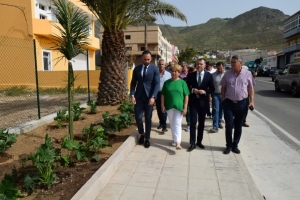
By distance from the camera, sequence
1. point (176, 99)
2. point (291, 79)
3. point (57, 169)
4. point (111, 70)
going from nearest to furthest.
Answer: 1. point (57, 169)
2. point (176, 99)
3. point (111, 70)
4. point (291, 79)

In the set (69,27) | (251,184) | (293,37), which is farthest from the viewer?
(293,37)

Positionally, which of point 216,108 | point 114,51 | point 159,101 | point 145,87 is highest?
point 114,51

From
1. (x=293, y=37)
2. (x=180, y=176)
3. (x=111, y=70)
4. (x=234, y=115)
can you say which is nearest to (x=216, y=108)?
(x=234, y=115)

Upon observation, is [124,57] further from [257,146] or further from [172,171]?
[172,171]

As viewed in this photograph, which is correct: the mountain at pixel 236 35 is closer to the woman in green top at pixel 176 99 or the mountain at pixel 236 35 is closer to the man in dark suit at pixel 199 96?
the man in dark suit at pixel 199 96

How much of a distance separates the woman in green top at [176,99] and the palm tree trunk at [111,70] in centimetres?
452

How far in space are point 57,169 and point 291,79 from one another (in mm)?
14080

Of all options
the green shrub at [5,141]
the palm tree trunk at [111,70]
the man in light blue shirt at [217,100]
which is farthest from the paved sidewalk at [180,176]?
the palm tree trunk at [111,70]

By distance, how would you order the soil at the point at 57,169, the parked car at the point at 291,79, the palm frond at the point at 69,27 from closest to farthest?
the soil at the point at 57,169, the palm frond at the point at 69,27, the parked car at the point at 291,79

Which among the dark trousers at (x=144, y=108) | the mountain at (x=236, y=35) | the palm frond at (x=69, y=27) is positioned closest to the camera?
the palm frond at (x=69, y=27)

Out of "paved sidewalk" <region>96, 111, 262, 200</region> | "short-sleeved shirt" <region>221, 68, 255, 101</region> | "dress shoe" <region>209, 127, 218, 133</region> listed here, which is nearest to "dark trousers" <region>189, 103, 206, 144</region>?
"paved sidewalk" <region>96, 111, 262, 200</region>

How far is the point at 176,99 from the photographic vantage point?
193 inches

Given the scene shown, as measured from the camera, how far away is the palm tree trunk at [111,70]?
9305 mm

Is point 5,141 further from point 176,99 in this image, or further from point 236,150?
point 236,150
